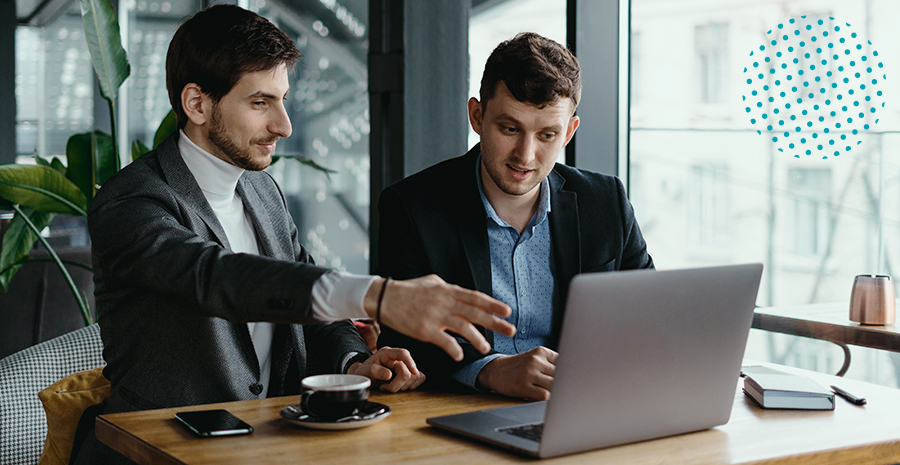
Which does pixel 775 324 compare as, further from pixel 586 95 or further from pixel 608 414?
pixel 608 414

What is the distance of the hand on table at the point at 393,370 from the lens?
144 centimetres

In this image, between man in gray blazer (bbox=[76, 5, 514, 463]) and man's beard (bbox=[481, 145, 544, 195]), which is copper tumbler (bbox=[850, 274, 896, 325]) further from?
man in gray blazer (bbox=[76, 5, 514, 463])

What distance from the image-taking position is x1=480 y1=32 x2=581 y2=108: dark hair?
5.51 ft

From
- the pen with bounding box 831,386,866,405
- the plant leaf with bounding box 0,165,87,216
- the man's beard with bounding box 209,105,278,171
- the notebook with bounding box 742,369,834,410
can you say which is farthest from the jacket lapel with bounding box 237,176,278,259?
the plant leaf with bounding box 0,165,87,216

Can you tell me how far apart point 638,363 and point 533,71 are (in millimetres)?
791

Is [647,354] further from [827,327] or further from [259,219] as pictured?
[827,327]

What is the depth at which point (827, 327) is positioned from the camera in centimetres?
234

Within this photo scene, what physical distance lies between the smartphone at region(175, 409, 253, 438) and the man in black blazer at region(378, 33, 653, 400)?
46 centimetres

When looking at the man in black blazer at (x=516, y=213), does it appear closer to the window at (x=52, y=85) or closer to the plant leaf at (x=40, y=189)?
the plant leaf at (x=40, y=189)

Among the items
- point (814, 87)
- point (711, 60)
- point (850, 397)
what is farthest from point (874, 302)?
point (711, 60)

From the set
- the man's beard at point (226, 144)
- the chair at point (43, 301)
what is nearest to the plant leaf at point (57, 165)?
the chair at point (43, 301)

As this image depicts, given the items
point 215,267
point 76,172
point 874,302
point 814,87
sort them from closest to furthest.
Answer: point 215,267, point 874,302, point 814,87, point 76,172

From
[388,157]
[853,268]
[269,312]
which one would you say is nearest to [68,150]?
[388,157]

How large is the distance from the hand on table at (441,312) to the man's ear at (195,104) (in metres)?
0.73
